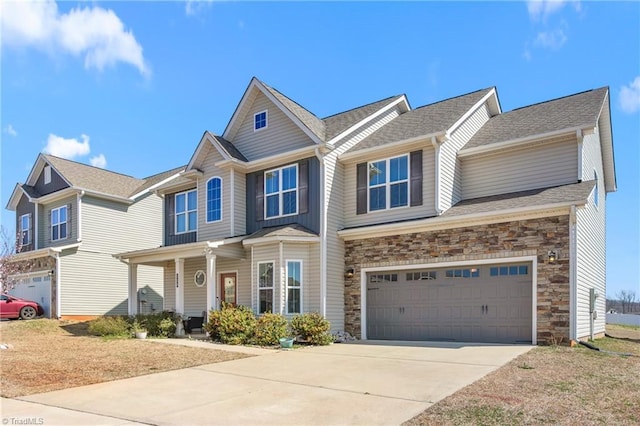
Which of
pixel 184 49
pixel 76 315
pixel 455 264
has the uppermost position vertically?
pixel 184 49

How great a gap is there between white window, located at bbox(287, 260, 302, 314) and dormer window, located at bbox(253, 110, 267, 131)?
5.39m

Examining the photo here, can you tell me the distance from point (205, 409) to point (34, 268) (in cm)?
2135

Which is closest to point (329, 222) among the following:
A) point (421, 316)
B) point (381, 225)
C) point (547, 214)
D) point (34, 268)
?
point (381, 225)

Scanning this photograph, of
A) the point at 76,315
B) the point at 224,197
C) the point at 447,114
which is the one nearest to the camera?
the point at 447,114

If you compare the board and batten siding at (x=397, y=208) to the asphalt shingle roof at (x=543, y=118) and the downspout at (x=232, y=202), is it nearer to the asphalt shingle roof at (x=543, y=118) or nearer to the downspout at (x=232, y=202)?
the asphalt shingle roof at (x=543, y=118)

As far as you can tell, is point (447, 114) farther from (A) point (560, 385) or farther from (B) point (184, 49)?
(A) point (560, 385)

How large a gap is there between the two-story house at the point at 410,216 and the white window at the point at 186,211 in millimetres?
164

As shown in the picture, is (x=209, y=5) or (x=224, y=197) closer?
(x=209, y=5)

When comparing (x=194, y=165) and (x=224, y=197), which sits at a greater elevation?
(x=194, y=165)

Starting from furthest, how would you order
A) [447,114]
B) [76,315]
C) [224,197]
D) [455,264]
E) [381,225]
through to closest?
1. [76,315]
2. [224,197]
3. [447,114]
4. [381,225]
5. [455,264]

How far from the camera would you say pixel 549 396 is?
716 centimetres

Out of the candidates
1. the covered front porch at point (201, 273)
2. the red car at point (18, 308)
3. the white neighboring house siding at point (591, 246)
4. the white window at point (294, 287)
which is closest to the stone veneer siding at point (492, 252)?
the white neighboring house siding at point (591, 246)

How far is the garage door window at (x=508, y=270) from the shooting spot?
1336 centimetres

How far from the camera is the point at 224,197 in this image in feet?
60.2
